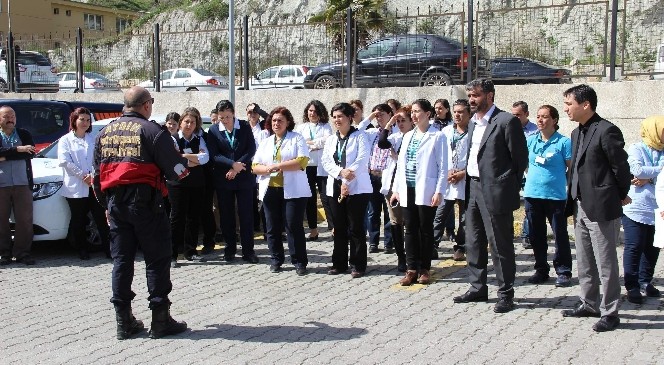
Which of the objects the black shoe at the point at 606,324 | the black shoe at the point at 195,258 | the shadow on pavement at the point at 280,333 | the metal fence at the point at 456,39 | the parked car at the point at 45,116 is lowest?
the shadow on pavement at the point at 280,333

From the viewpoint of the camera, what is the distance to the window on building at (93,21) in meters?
64.1

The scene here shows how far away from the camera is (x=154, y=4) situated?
7912cm

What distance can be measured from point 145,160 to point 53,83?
15.9 metres

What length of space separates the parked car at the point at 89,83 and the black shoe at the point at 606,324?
15.4 meters

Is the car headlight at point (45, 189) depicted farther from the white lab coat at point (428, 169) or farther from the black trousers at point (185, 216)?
the white lab coat at point (428, 169)

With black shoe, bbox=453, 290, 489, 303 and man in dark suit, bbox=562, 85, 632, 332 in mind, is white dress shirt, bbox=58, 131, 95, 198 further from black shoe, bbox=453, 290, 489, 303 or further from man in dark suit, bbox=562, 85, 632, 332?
man in dark suit, bbox=562, 85, 632, 332

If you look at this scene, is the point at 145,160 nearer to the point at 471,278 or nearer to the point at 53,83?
the point at 471,278

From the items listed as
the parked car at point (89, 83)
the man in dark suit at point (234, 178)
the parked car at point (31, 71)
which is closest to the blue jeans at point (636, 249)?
the man in dark suit at point (234, 178)

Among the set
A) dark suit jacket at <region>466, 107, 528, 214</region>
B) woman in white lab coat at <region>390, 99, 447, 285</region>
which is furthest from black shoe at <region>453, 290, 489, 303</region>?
dark suit jacket at <region>466, 107, 528, 214</region>

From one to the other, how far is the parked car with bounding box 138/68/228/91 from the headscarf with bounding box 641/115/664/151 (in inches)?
452

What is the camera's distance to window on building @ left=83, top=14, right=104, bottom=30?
6411 centimetres

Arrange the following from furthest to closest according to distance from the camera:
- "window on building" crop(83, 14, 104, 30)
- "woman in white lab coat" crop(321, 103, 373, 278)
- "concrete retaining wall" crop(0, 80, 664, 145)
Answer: "window on building" crop(83, 14, 104, 30) < "concrete retaining wall" crop(0, 80, 664, 145) < "woman in white lab coat" crop(321, 103, 373, 278)

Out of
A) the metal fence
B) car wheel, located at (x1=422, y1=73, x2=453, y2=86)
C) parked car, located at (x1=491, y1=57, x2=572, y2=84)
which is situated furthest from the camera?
car wheel, located at (x1=422, y1=73, x2=453, y2=86)

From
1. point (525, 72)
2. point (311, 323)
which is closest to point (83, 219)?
point (311, 323)
